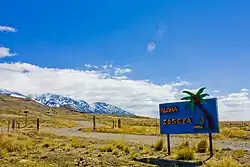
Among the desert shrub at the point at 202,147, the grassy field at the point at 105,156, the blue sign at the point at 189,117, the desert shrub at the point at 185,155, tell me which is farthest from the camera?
the desert shrub at the point at 202,147

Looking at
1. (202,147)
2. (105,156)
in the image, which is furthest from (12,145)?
(202,147)

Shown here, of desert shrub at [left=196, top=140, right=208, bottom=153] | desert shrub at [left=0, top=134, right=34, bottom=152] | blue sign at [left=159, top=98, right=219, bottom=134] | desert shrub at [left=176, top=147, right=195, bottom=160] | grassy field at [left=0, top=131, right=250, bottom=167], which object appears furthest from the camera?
desert shrub at [left=0, top=134, right=34, bottom=152]

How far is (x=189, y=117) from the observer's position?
17.3 meters

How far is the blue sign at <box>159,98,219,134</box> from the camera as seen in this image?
648 inches

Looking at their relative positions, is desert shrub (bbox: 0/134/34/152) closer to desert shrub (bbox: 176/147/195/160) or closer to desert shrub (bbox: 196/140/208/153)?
desert shrub (bbox: 176/147/195/160)

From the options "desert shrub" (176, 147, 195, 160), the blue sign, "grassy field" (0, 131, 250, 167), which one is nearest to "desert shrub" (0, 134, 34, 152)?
"grassy field" (0, 131, 250, 167)

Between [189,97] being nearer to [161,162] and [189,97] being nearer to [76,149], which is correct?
[161,162]

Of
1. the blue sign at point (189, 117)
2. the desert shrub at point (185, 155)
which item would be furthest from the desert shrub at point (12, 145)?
the desert shrub at point (185, 155)

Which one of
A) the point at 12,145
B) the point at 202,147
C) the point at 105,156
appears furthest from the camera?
the point at 12,145

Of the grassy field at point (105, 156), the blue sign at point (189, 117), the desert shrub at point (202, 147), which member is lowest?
the grassy field at point (105, 156)

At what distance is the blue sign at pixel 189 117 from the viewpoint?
16469mm

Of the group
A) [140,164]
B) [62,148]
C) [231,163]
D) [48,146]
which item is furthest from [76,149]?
[231,163]

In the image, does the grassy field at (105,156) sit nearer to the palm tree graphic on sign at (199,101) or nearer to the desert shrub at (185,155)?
the desert shrub at (185,155)

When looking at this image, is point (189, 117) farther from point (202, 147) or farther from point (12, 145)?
point (12, 145)
